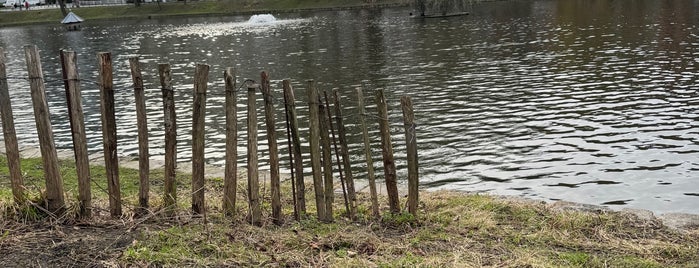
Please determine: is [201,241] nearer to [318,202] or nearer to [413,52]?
[318,202]

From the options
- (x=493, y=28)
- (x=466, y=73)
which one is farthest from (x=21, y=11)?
(x=466, y=73)

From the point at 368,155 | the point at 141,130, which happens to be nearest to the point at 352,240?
the point at 368,155

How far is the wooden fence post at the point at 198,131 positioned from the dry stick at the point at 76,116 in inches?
41.8

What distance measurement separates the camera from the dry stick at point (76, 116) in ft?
20.8

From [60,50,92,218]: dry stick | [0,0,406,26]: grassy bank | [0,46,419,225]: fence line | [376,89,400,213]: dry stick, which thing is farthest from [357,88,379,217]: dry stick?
[0,0,406,26]: grassy bank

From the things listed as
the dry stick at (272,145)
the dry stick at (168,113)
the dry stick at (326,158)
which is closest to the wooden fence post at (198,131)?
the dry stick at (168,113)

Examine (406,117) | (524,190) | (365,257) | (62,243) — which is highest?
(406,117)

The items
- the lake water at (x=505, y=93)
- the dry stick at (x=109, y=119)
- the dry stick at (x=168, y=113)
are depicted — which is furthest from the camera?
the lake water at (x=505, y=93)

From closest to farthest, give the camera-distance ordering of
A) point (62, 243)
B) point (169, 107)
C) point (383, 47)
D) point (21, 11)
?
point (62, 243), point (169, 107), point (383, 47), point (21, 11)

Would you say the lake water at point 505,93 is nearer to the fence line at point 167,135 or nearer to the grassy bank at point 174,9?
the fence line at point 167,135

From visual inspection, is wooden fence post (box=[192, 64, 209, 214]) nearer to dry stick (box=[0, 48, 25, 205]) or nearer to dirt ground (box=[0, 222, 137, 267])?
dirt ground (box=[0, 222, 137, 267])

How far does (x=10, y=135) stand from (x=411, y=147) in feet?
13.8

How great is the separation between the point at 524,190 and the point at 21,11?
335 feet

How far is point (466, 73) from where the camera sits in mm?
24625
